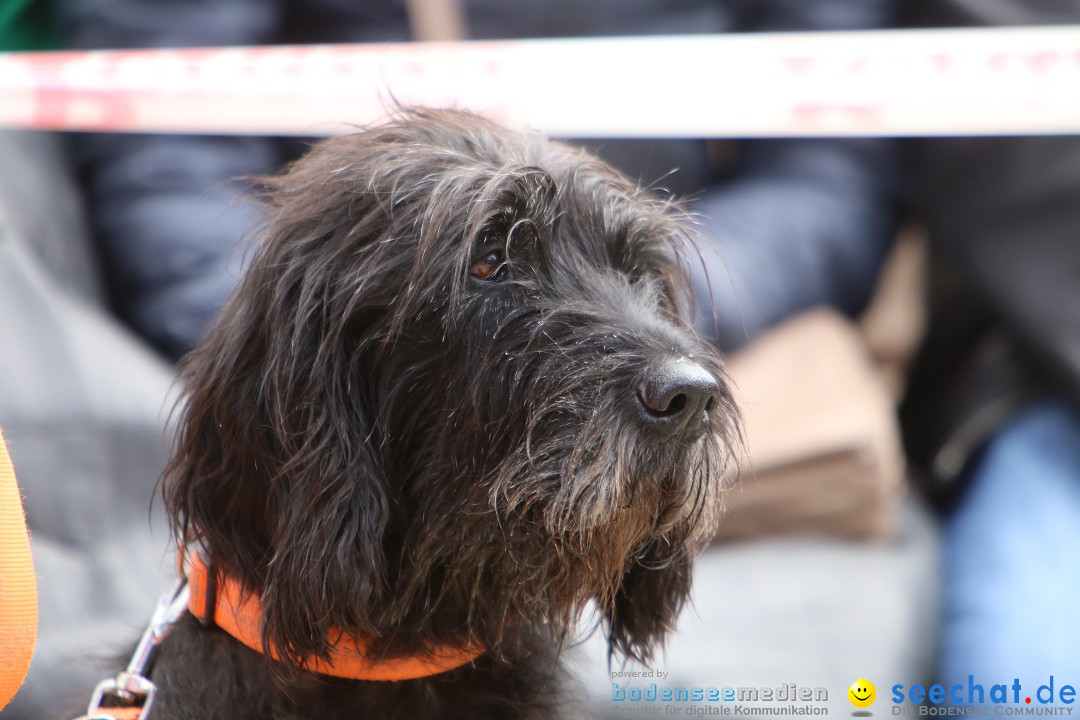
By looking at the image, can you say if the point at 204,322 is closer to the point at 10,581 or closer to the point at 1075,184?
the point at 10,581

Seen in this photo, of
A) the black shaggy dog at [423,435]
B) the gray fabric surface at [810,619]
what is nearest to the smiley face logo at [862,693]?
the gray fabric surface at [810,619]

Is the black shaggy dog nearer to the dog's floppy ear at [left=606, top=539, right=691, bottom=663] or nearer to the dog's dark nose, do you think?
the dog's dark nose

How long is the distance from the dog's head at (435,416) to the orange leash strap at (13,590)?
0.97ft

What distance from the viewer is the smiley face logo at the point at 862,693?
2.65m

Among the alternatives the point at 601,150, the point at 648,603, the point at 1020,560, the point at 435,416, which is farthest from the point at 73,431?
the point at 1020,560

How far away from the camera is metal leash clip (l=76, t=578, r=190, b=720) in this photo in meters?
1.62

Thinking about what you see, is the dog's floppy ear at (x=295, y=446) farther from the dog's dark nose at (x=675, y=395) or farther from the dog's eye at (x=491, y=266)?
the dog's dark nose at (x=675, y=395)

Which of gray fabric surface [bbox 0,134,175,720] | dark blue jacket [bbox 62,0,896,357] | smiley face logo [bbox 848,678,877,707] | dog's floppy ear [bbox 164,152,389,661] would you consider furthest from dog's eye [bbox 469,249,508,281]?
smiley face logo [bbox 848,678,877,707]

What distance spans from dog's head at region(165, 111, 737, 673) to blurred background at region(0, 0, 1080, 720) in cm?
52

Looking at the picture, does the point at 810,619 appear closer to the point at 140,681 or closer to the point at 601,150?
the point at 601,150

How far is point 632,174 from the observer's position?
3975mm

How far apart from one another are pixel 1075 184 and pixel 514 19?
7.38 ft

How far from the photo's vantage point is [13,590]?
4.46ft

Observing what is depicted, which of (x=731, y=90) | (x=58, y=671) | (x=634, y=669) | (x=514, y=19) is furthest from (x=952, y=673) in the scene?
(x=514, y=19)
